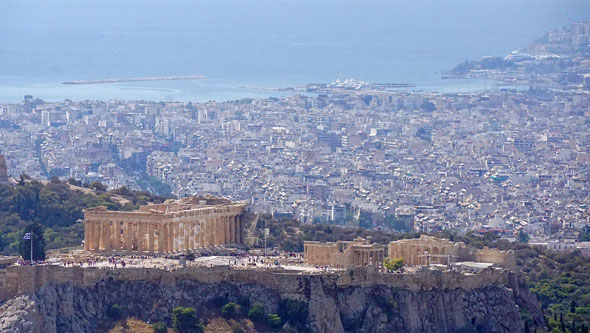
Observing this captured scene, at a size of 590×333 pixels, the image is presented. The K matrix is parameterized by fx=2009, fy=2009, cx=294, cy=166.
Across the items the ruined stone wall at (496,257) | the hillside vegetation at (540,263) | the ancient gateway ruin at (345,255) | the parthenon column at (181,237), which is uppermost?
the parthenon column at (181,237)

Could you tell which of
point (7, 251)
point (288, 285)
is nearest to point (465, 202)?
point (7, 251)

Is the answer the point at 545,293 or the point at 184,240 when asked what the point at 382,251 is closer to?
the point at 184,240

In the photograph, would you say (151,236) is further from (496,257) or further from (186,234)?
(496,257)

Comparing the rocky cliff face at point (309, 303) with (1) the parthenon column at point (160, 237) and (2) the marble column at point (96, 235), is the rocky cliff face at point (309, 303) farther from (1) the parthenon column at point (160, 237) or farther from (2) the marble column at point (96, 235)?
(2) the marble column at point (96, 235)

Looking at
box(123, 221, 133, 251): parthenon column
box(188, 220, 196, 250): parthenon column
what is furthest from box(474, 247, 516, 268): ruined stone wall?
box(123, 221, 133, 251): parthenon column

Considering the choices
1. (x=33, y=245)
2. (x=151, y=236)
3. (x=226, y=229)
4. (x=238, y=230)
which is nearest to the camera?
(x=33, y=245)

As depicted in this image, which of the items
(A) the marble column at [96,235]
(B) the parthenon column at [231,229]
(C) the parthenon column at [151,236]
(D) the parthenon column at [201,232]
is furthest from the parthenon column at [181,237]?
(B) the parthenon column at [231,229]

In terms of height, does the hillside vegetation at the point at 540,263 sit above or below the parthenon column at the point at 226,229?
below

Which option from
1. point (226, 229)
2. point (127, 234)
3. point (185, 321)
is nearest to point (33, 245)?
point (127, 234)

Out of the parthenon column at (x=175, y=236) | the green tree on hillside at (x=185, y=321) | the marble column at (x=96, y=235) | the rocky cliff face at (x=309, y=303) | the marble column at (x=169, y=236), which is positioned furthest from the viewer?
the parthenon column at (x=175, y=236)

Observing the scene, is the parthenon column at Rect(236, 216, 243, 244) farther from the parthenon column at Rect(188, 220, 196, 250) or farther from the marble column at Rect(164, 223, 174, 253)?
the marble column at Rect(164, 223, 174, 253)
